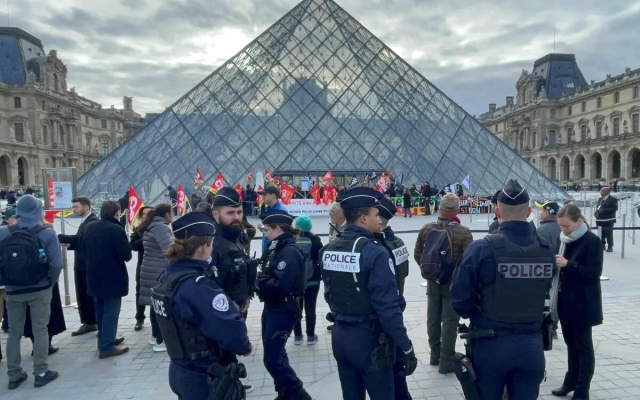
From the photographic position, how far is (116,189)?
61.0 feet

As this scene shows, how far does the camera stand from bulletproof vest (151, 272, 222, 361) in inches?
80.5

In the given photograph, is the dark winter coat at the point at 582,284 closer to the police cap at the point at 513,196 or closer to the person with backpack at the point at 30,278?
the police cap at the point at 513,196

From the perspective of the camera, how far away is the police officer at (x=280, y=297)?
313 cm

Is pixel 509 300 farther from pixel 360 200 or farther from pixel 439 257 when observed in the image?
pixel 439 257

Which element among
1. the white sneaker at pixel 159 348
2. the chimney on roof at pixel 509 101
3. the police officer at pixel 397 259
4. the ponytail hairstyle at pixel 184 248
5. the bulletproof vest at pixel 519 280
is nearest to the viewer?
the ponytail hairstyle at pixel 184 248

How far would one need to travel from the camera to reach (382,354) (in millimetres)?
2391

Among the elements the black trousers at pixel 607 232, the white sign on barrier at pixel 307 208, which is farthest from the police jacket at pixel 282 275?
the white sign on barrier at pixel 307 208

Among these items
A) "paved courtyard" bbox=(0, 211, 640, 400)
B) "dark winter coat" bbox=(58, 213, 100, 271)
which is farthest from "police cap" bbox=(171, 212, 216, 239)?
"dark winter coat" bbox=(58, 213, 100, 271)

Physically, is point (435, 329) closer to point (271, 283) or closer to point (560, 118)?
point (271, 283)

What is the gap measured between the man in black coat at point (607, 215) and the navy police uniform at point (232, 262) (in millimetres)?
8589

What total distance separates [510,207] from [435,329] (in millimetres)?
1893

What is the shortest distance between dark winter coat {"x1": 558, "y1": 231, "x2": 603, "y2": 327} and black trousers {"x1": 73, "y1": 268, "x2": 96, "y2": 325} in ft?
15.9

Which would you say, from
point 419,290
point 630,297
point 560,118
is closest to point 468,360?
point 419,290

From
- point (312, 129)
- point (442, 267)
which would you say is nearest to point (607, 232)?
point (442, 267)
